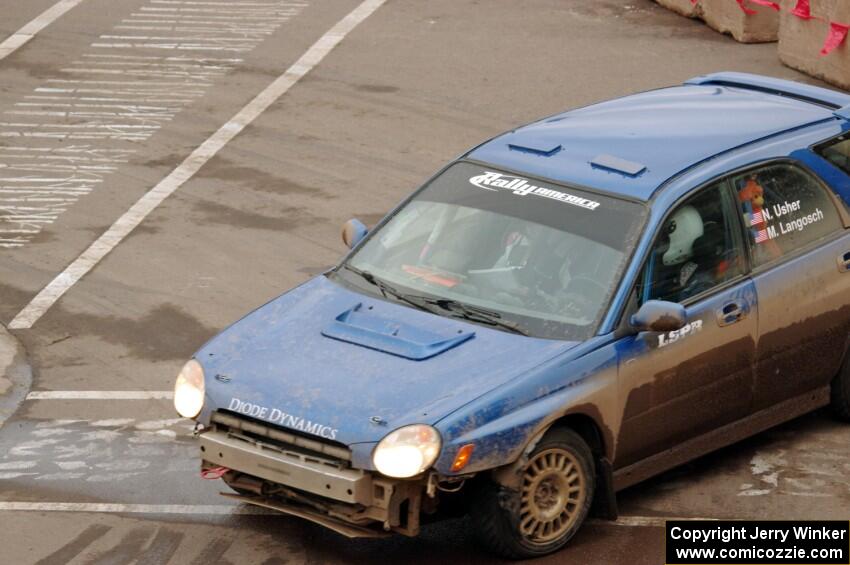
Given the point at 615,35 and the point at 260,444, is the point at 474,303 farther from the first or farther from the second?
the point at 615,35

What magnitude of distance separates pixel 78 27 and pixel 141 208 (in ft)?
23.7

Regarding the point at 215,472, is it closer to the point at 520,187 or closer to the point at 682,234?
the point at 520,187

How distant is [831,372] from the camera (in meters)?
9.27

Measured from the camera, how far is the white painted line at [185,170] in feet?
40.2

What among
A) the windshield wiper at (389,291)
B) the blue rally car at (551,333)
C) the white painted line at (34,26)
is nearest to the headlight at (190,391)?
the blue rally car at (551,333)

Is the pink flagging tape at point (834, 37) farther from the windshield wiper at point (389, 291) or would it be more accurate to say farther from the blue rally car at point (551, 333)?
the windshield wiper at point (389, 291)

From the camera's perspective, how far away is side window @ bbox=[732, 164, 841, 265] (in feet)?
28.9

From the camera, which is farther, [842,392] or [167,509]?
[842,392]

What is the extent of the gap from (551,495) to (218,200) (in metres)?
7.51

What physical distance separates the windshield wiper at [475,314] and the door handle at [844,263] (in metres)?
2.20

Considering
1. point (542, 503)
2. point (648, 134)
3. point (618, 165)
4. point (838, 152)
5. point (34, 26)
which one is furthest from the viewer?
point (34, 26)

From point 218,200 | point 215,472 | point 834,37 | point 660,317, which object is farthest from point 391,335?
point 834,37

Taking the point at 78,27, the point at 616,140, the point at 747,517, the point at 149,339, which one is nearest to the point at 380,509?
the point at 747,517

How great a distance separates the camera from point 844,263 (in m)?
9.15
